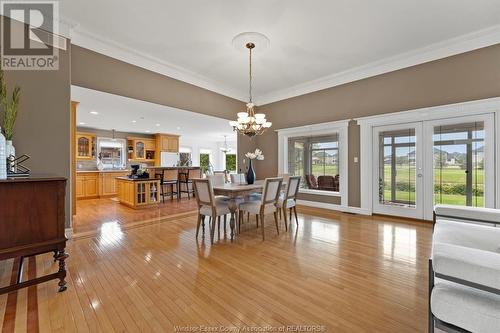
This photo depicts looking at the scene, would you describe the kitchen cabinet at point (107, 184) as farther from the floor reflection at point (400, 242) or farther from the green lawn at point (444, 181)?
the green lawn at point (444, 181)

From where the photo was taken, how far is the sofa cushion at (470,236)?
1.53 metres

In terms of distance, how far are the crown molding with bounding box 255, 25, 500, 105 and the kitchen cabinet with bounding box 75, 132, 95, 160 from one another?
23.0 ft

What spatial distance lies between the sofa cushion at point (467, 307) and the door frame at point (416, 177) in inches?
147

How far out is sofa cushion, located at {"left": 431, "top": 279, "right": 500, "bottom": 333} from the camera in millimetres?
899

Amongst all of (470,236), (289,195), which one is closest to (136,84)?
(289,195)

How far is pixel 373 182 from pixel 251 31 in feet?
12.3

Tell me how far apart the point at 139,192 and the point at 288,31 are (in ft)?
15.9

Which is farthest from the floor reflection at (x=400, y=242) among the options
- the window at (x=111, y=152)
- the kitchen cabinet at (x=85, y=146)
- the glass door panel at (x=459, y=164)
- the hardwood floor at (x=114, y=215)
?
the kitchen cabinet at (x=85, y=146)

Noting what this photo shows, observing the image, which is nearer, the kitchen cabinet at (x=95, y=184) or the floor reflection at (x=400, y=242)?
the floor reflection at (x=400, y=242)

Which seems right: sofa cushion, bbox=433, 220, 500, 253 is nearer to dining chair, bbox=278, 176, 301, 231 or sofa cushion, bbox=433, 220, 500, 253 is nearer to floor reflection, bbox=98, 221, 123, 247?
dining chair, bbox=278, 176, 301, 231

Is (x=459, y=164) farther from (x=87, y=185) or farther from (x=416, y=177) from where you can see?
(x=87, y=185)

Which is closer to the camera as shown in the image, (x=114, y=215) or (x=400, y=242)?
(x=400, y=242)

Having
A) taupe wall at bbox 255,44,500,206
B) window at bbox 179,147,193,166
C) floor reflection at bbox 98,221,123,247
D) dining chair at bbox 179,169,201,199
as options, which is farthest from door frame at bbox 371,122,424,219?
window at bbox 179,147,193,166

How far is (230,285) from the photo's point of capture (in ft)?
6.57
